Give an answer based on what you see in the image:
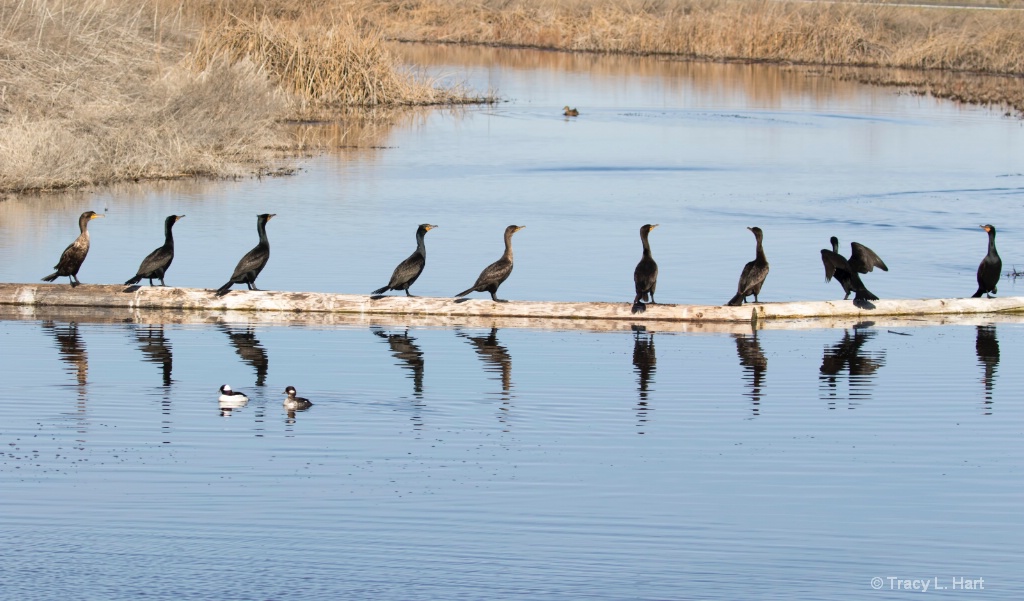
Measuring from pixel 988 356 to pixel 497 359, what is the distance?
4.61m

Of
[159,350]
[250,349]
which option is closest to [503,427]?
[250,349]

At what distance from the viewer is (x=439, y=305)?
14820mm

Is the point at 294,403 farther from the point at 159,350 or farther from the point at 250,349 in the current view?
the point at 159,350

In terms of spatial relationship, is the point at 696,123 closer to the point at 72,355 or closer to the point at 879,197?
the point at 879,197

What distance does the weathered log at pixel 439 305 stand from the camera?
47.5 feet

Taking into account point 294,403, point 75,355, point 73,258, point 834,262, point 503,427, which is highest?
point 834,262

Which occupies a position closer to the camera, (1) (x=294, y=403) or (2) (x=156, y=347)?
(1) (x=294, y=403)

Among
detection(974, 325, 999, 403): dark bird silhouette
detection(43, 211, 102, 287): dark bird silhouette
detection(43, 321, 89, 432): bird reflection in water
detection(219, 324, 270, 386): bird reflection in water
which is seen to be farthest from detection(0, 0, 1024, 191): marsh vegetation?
detection(974, 325, 999, 403): dark bird silhouette

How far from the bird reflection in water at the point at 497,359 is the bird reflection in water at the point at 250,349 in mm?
1936

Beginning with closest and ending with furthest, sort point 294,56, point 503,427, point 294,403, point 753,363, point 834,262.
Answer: point 503,427 < point 294,403 < point 753,363 < point 834,262 < point 294,56

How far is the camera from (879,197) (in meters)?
27.3

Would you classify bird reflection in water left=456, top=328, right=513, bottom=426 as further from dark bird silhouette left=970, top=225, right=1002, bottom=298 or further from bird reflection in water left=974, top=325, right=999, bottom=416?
dark bird silhouette left=970, top=225, right=1002, bottom=298

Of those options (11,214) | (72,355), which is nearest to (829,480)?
(72,355)

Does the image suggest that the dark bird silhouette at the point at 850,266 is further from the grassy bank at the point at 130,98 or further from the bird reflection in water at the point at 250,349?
the grassy bank at the point at 130,98
